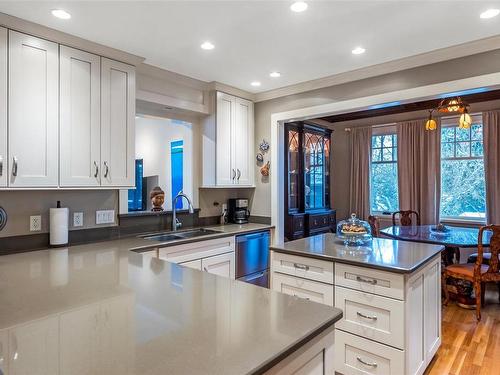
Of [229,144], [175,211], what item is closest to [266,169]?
[229,144]

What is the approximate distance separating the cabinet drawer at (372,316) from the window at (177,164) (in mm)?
2309

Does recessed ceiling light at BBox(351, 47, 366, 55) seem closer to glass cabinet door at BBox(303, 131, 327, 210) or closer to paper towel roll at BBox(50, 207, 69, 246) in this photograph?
glass cabinet door at BBox(303, 131, 327, 210)

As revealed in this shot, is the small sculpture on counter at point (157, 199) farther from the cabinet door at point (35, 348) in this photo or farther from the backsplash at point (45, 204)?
the cabinet door at point (35, 348)

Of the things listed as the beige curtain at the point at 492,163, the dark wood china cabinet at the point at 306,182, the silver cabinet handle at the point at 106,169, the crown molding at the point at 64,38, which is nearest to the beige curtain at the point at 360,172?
the dark wood china cabinet at the point at 306,182

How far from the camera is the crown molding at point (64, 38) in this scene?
212cm

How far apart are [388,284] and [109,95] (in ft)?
8.08

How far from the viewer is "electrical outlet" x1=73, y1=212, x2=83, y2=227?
8.80ft

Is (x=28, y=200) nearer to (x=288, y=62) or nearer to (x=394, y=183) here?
(x=288, y=62)

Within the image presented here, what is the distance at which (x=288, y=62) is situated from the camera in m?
2.98

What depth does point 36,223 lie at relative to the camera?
2.47 metres

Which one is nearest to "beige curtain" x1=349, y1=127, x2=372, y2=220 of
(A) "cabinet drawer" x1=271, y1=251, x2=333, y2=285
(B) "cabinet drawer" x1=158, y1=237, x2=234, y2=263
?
(B) "cabinet drawer" x1=158, y1=237, x2=234, y2=263

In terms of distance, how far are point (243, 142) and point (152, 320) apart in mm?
3044

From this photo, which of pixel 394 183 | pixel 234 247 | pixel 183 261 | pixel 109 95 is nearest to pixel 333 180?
pixel 394 183

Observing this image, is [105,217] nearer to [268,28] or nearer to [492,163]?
[268,28]
